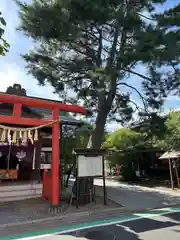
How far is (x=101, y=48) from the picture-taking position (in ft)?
34.4

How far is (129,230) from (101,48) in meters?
7.81

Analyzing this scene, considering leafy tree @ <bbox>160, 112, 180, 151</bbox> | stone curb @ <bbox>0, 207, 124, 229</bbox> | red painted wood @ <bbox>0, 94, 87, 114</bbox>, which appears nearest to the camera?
stone curb @ <bbox>0, 207, 124, 229</bbox>

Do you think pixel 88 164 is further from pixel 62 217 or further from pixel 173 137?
pixel 173 137

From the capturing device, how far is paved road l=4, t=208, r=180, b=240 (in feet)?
16.9

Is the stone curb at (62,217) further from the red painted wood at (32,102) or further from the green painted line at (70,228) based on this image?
the red painted wood at (32,102)

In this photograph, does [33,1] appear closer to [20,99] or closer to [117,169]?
[20,99]

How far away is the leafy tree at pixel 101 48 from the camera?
318 inches

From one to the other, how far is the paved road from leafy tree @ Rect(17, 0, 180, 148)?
416 centimetres

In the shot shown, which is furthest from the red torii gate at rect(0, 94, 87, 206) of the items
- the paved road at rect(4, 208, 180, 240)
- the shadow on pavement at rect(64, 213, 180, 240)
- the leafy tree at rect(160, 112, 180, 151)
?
the leafy tree at rect(160, 112, 180, 151)

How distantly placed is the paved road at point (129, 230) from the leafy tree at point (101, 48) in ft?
13.6

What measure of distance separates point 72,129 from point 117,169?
7418 mm

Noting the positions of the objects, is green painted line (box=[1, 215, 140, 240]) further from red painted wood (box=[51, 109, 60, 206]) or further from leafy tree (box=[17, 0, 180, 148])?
leafy tree (box=[17, 0, 180, 148])

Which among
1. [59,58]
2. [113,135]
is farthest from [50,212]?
[113,135]

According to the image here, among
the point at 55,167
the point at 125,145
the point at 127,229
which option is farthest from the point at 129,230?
the point at 125,145
